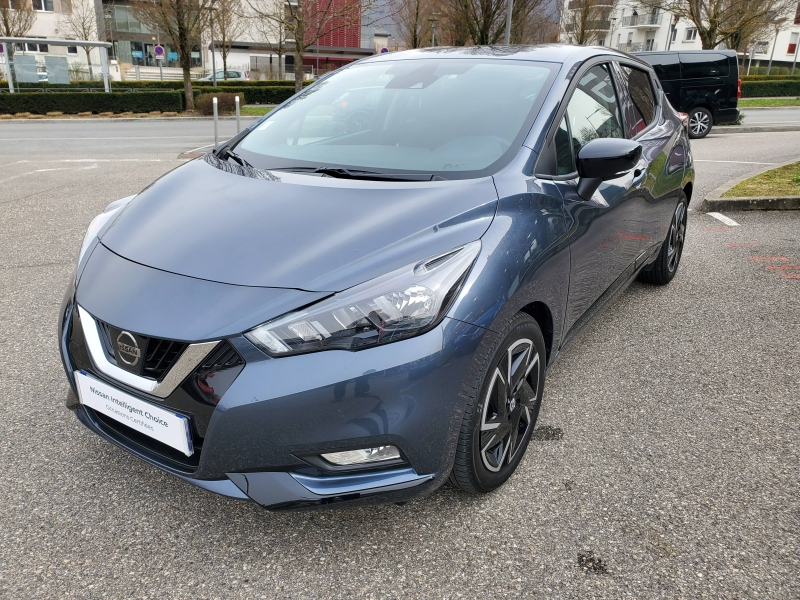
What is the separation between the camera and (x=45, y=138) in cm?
1526

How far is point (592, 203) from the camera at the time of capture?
2811 millimetres

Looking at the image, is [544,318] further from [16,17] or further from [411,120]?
[16,17]

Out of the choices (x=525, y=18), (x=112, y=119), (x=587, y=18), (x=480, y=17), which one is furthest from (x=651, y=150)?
(x=587, y=18)

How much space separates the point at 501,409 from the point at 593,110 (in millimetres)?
1643

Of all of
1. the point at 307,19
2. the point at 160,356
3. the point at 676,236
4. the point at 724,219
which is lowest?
the point at 724,219

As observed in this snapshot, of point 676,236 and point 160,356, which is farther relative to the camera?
point 676,236

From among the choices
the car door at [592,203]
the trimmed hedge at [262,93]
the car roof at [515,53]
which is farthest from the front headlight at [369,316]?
the trimmed hedge at [262,93]

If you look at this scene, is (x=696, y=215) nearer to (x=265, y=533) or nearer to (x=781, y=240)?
(x=781, y=240)

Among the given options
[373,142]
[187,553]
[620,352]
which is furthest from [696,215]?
[187,553]

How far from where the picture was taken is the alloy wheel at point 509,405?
2217 millimetres

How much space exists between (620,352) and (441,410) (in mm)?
2013

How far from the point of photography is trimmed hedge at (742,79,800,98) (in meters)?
32.1

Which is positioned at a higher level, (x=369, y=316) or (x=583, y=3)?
(x=583, y=3)

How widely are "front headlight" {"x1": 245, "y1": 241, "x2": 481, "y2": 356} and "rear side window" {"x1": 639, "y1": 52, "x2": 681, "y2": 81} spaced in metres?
13.9
